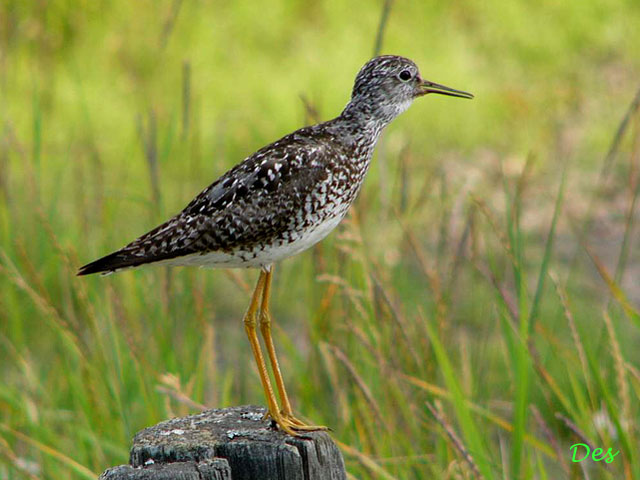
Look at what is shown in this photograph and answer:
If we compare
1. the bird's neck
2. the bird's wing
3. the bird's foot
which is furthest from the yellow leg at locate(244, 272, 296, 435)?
the bird's neck

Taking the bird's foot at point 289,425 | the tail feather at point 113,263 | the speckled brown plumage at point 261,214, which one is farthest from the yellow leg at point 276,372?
the tail feather at point 113,263

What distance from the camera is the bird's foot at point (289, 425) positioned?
3.22m

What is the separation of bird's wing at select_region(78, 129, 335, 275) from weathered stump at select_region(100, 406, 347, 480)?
660mm

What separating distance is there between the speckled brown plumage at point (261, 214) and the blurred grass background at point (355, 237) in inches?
13.4

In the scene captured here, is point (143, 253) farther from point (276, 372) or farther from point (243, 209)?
point (276, 372)

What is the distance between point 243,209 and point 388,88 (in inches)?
31.3

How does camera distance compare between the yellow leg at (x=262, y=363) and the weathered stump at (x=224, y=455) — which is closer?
the weathered stump at (x=224, y=455)

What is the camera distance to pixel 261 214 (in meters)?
3.56

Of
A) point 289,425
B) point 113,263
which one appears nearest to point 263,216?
point 113,263

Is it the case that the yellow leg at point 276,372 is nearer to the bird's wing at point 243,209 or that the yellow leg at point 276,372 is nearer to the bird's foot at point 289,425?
the bird's foot at point 289,425

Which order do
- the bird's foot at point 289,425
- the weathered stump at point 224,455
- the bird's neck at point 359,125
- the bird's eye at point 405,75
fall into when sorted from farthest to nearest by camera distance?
1. the bird's eye at point 405,75
2. the bird's neck at point 359,125
3. the bird's foot at point 289,425
4. the weathered stump at point 224,455

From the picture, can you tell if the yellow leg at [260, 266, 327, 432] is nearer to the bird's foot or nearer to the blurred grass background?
the bird's foot

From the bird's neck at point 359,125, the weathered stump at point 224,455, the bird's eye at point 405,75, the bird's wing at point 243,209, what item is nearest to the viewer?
the weathered stump at point 224,455

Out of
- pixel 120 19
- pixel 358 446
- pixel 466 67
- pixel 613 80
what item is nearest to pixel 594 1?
pixel 613 80
